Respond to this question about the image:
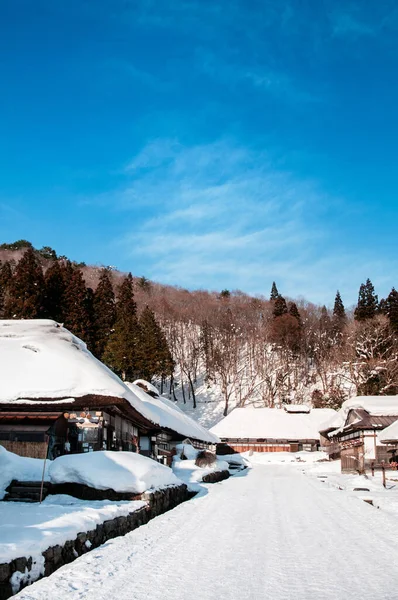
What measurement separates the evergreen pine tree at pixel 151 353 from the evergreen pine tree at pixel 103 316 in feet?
11.4

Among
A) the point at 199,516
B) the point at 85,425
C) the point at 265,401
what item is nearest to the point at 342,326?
the point at 265,401

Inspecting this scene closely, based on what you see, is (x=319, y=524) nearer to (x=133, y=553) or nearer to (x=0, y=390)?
(x=133, y=553)

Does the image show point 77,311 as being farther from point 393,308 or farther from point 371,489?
point 393,308

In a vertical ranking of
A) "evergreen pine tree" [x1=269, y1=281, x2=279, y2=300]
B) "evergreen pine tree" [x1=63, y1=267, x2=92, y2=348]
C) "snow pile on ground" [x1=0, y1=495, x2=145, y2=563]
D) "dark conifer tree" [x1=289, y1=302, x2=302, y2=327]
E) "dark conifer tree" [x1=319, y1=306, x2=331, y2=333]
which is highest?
"evergreen pine tree" [x1=269, y1=281, x2=279, y2=300]

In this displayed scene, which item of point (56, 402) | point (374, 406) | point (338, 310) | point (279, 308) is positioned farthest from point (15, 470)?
point (338, 310)

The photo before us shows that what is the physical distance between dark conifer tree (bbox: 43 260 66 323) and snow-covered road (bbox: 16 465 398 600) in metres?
38.5

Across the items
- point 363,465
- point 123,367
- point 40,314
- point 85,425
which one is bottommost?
point 363,465

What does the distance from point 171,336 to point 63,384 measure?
53.8m

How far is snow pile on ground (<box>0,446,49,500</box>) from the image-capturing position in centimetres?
1204

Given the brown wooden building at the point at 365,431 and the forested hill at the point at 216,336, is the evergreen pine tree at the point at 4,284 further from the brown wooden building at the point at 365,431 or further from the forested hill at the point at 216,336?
the brown wooden building at the point at 365,431

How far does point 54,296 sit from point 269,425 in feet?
83.4

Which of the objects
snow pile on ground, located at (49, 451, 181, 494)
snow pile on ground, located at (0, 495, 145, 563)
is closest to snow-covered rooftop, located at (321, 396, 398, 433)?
snow pile on ground, located at (49, 451, 181, 494)

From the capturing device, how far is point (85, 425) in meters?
19.2

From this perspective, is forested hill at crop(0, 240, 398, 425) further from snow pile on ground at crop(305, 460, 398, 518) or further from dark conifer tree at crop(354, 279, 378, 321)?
snow pile on ground at crop(305, 460, 398, 518)
